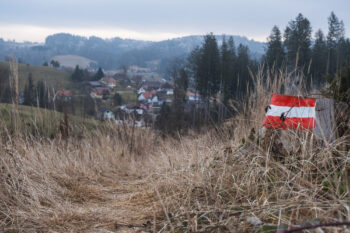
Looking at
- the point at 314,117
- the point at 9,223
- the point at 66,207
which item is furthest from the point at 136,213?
the point at 314,117

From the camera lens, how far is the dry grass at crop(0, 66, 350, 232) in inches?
57.1

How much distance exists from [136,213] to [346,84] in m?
2.18

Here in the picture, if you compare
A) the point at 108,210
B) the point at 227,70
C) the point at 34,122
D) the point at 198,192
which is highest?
the point at 227,70

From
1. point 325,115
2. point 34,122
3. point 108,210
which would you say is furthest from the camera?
point 34,122

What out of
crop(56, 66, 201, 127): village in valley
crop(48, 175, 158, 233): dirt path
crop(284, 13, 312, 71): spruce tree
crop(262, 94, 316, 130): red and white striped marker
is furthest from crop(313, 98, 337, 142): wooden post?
crop(284, 13, 312, 71): spruce tree

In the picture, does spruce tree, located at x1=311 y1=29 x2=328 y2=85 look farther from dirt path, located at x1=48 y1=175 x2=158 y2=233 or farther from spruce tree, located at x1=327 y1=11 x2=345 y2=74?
dirt path, located at x1=48 y1=175 x2=158 y2=233

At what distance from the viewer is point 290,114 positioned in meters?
2.38

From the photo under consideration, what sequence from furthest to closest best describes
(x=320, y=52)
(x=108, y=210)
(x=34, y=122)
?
(x=320, y=52)
(x=34, y=122)
(x=108, y=210)

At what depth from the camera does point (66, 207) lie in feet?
6.88

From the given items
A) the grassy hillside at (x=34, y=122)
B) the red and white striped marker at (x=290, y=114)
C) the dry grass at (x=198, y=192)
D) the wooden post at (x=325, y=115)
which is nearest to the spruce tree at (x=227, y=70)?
the grassy hillside at (x=34, y=122)

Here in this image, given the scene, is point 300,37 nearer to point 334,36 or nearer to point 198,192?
point 334,36

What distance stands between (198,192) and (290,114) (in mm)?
979

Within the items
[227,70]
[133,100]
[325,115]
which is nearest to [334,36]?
[227,70]

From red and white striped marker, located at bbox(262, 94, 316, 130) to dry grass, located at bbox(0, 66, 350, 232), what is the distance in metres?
0.10
